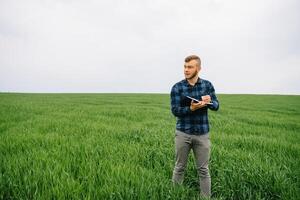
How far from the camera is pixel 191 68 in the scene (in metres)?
3.10

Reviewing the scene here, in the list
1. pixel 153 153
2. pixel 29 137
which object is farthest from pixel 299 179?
pixel 29 137

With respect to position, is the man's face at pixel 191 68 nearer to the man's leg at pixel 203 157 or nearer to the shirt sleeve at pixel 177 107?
the shirt sleeve at pixel 177 107

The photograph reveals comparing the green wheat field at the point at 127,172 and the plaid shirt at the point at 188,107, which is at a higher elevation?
the plaid shirt at the point at 188,107

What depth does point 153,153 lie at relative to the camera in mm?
4695

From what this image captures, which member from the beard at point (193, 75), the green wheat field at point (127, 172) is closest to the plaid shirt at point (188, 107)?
Result: the beard at point (193, 75)

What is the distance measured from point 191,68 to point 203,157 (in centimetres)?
117

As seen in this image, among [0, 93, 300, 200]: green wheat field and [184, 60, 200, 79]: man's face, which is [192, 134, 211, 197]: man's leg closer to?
[0, 93, 300, 200]: green wheat field

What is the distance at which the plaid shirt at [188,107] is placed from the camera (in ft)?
10.3

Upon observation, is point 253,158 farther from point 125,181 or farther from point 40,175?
point 40,175

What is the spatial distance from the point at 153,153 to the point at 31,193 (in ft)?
7.63

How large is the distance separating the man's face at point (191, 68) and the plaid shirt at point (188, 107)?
0.15 m

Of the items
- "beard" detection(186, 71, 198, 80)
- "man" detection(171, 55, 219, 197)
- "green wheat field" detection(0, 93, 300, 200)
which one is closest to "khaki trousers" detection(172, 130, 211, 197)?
"man" detection(171, 55, 219, 197)

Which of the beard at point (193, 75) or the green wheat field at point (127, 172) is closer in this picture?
Result: the green wheat field at point (127, 172)

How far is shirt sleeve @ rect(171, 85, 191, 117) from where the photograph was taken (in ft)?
10.1
